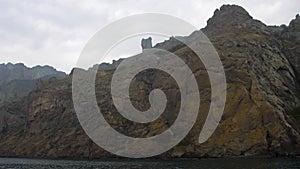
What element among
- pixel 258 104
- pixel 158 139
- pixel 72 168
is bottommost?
pixel 72 168

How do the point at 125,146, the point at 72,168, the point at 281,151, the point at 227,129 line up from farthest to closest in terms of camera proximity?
the point at 125,146, the point at 227,129, the point at 281,151, the point at 72,168

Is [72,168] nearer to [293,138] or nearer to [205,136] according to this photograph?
[205,136]

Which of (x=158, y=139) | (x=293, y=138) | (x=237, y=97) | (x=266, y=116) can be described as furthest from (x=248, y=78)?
(x=158, y=139)

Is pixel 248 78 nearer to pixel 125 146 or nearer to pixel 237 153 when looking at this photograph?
pixel 237 153

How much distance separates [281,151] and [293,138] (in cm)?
1004

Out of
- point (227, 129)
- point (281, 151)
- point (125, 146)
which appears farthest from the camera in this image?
point (125, 146)

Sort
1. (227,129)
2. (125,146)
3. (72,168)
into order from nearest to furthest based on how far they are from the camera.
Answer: (72,168) → (227,129) → (125,146)

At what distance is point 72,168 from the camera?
126 m

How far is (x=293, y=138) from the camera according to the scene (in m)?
175

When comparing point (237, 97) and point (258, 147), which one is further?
point (237, 97)

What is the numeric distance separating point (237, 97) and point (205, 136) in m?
23.5

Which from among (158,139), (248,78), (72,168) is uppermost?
(248,78)

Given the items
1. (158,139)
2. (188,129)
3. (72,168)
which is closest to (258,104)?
(188,129)

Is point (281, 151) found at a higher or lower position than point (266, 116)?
lower
